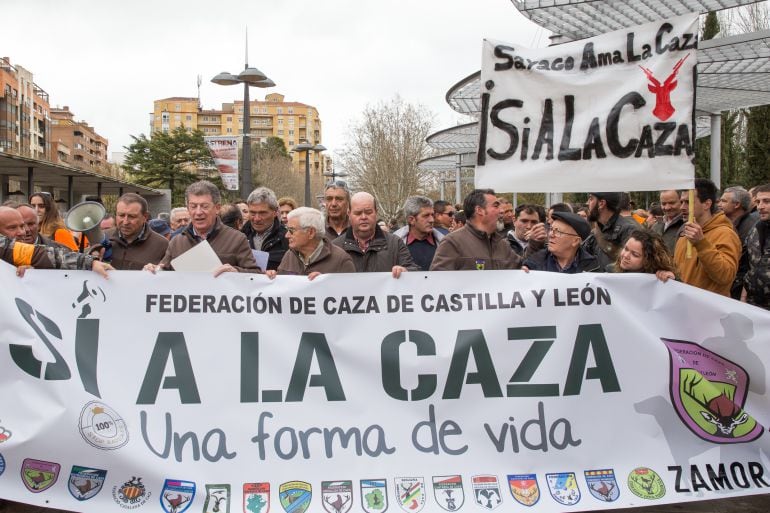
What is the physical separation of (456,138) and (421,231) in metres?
22.8

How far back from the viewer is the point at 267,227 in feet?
20.2

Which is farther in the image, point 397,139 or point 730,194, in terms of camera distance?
point 397,139

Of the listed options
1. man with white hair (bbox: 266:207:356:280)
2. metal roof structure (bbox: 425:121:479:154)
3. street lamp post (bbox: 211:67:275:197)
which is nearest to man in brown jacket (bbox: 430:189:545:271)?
man with white hair (bbox: 266:207:356:280)

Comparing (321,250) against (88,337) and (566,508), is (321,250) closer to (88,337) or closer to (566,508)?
(88,337)

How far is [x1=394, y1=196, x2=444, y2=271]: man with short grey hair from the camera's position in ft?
20.6

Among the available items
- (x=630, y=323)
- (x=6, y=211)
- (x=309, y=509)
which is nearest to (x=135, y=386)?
(x=309, y=509)

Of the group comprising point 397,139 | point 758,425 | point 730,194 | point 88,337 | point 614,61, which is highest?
point 397,139

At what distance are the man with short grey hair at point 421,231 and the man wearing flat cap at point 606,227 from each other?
1.26 m

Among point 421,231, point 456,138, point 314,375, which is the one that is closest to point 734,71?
point 421,231

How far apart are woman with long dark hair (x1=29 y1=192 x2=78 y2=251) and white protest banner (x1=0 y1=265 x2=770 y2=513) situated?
2.32 meters

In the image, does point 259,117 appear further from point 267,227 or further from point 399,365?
point 399,365

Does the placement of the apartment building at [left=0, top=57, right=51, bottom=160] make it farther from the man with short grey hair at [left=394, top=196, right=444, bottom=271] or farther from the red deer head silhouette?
the red deer head silhouette

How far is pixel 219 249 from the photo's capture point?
188 inches

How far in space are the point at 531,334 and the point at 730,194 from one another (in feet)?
12.1
